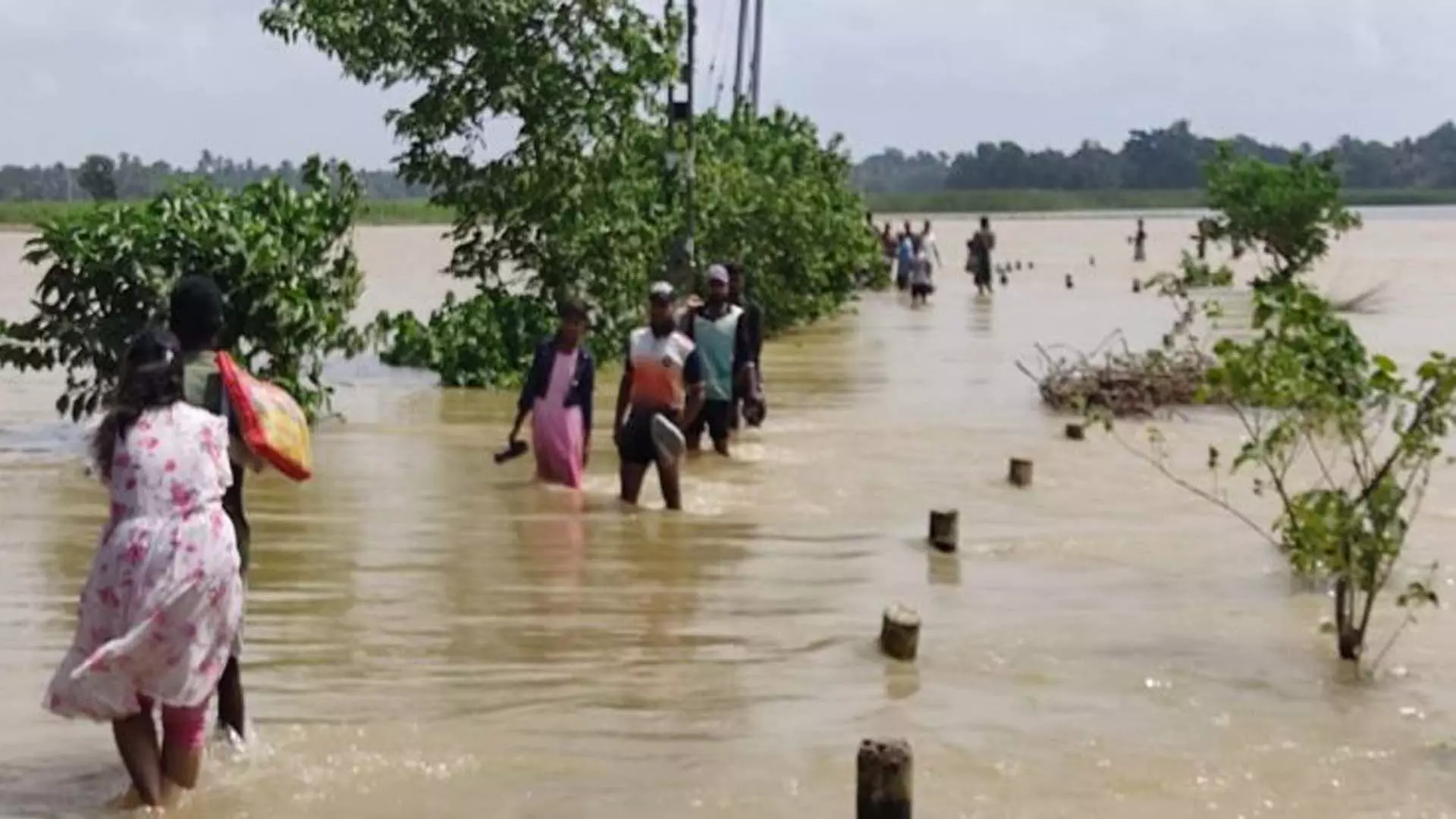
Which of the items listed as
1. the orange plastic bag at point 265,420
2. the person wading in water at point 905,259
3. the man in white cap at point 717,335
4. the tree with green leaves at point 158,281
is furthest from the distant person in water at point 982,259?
the orange plastic bag at point 265,420

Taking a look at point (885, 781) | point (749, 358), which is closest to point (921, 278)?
point (749, 358)

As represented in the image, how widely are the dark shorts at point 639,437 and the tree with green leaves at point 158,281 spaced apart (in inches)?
138

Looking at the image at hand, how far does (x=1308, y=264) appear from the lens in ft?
133

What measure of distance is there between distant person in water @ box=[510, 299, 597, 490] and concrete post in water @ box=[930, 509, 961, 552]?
2.16 m

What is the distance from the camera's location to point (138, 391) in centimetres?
681

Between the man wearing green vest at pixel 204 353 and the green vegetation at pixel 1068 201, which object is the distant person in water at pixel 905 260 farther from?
the green vegetation at pixel 1068 201

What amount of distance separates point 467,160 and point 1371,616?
1320 cm

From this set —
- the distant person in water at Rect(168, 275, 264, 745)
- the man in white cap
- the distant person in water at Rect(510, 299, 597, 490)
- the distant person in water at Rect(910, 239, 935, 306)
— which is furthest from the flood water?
the distant person in water at Rect(910, 239, 935, 306)

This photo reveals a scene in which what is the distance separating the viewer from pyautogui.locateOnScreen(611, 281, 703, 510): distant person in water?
517 inches

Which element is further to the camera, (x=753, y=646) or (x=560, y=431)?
(x=560, y=431)

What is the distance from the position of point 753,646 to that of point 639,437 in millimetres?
3560

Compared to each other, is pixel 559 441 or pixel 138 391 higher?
pixel 138 391

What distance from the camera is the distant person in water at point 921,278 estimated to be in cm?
4144

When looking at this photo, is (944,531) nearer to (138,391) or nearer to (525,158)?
(138,391)
